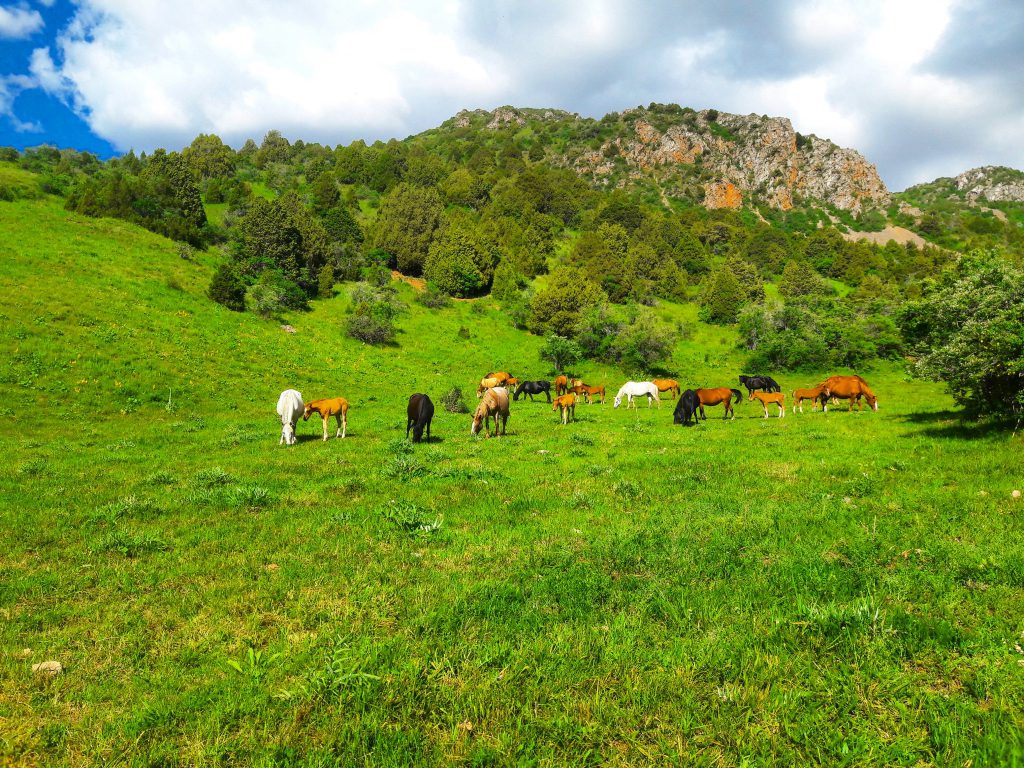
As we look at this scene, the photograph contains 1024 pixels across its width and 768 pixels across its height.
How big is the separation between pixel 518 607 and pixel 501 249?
75.8m

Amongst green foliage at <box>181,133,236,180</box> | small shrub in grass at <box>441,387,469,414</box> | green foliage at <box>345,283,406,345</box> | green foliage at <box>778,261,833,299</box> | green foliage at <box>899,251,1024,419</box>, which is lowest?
small shrub in grass at <box>441,387,469,414</box>

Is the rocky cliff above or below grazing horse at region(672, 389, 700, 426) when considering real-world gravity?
above

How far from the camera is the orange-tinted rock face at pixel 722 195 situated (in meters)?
147

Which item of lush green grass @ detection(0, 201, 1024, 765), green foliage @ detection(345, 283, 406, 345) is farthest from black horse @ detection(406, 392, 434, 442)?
green foliage @ detection(345, 283, 406, 345)

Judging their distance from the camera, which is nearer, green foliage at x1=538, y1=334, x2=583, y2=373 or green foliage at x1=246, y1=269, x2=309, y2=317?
green foliage at x1=246, y1=269, x2=309, y2=317

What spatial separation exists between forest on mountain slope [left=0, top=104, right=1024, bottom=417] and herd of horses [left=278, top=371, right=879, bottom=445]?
6.55 metres

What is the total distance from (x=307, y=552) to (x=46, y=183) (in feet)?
267

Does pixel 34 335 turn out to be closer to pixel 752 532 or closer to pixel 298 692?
pixel 298 692

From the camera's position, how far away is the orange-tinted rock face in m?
147

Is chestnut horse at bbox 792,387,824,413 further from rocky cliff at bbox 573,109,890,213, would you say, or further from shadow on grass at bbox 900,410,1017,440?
rocky cliff at bbox 573,109,890,213

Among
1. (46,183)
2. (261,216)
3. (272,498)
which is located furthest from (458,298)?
(272,498)

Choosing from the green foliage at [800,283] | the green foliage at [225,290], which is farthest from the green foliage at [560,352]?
the green foliage at [800,283]

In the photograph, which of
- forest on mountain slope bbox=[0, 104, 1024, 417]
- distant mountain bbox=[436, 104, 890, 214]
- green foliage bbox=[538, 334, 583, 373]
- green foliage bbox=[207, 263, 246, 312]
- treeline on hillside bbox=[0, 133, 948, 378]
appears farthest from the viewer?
distant mountain bbox=[436, 104, 890, 214]

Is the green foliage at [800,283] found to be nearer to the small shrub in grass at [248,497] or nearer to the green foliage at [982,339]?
the green foliage at [982,339]
